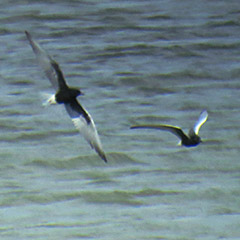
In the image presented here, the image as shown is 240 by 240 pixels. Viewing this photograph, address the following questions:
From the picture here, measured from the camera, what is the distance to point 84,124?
24.5 feet

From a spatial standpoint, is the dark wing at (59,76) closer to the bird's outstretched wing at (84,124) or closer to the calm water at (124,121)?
the bird's outstretched wing at (84,124)

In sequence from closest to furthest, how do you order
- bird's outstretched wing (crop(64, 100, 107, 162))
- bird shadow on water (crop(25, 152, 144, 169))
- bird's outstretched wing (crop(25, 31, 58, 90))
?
bird's outstretched wing (crop(64, 100, 107, 162)) → bird's outstretched wing (crop(25, 31, 58, 90)) → bird shadow on water (crop(25, 152, 144, 169))

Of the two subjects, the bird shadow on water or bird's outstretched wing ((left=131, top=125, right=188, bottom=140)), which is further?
the bird shadow on water

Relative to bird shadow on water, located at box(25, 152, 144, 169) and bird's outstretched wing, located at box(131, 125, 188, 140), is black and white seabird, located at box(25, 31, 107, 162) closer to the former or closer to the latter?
bird's outstretched wing, located at box(131, 125, 188, 140)

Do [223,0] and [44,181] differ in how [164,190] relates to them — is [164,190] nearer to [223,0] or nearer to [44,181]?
[44,181]

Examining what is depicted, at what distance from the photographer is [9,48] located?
45.4 ft

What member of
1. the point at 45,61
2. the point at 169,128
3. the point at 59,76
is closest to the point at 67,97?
the point at 59,76

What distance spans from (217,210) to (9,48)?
6225mm

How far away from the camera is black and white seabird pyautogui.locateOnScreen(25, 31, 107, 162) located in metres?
7.41

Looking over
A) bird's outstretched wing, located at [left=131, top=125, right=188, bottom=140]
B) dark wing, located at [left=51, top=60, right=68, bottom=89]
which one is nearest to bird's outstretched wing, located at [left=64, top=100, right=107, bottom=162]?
dark wing, located at [left=51, top=60, right=68, bottom=89]

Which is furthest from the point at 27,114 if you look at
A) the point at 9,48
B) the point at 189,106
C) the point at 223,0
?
the point at 223,0

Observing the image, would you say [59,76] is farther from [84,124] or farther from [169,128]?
[169,128]

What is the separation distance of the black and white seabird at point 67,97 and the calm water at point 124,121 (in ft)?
2.36

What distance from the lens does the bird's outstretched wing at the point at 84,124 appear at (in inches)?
291
